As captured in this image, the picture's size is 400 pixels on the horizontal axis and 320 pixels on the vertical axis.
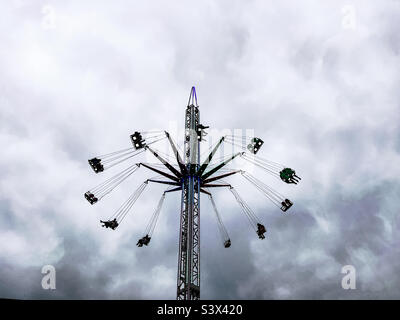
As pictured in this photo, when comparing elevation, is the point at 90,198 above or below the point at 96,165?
below

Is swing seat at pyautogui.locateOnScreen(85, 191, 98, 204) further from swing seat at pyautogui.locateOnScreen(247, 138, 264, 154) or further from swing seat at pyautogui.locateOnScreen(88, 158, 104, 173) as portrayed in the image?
swing seat at pyautogui.locateOnScreen(247, 138, 264, 154)

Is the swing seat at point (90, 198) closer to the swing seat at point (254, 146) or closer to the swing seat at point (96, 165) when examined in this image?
the swing seat at point (96, 165)

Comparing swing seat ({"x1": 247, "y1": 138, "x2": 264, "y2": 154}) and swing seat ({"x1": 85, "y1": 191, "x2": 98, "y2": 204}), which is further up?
swing seat ({"x1": 247, "y1": 138, "x2": 264, "y2": 154})

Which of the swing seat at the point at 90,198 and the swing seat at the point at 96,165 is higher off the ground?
the swing seat at the point at 96,165

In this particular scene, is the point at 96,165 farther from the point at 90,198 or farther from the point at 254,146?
the point at 254,146

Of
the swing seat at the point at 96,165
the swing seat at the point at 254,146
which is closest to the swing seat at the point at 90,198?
the swing seat at the point at 96,165

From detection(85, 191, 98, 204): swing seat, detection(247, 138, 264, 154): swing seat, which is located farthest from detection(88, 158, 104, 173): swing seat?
detection(247, 138, 264, 154): swing seat

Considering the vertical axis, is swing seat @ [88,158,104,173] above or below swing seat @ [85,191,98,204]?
above

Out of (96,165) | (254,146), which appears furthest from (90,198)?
(254,146)

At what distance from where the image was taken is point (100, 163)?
32.1 m
